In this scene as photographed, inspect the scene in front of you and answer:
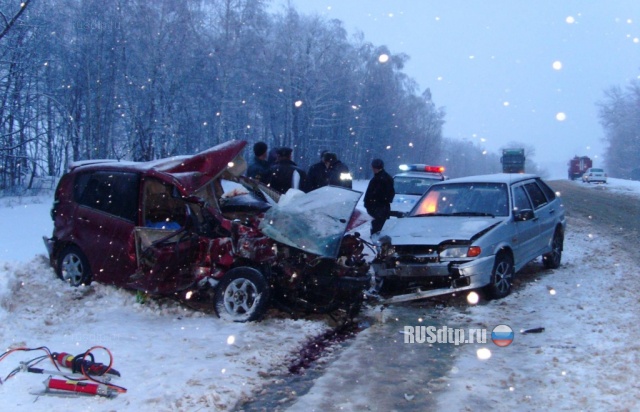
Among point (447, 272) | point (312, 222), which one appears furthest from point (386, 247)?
point (312, 222)

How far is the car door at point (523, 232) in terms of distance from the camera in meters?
8.04

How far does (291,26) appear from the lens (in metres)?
48.1

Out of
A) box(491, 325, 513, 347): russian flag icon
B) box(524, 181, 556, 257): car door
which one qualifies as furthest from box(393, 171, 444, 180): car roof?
box(491, 325, 513, 347): russian flag icon

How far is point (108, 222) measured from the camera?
726 centimetres

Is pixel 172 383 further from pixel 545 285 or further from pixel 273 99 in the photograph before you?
pixel 273 99

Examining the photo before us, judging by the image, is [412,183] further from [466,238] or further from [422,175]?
[466,238]

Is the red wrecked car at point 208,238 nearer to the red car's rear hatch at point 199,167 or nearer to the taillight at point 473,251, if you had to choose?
the red car's rear hatch at point 199,167

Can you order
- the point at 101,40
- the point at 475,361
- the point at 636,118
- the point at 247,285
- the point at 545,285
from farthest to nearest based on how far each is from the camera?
the point at 636,118 → the point at 101,40 → the point at 545,285 → the point at 247,285 → the point at 475,361

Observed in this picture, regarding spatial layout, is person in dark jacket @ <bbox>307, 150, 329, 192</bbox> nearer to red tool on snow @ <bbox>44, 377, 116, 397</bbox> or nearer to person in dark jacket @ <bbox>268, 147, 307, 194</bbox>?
person in dark jacket @ <bbox>268, 147, 307, 194</bbox>

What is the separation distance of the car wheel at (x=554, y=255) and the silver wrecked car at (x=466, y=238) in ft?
0.46

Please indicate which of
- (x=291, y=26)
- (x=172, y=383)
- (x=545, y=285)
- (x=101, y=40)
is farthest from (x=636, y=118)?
(x=172, y=383)

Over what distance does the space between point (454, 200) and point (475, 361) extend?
3.76m

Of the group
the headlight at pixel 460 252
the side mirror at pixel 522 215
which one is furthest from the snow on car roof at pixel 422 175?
the headlight at pixel 460 252

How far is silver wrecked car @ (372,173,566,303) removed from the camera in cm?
712
